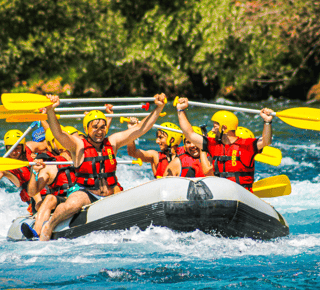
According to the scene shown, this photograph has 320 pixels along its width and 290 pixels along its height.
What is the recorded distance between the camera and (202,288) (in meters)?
3.72

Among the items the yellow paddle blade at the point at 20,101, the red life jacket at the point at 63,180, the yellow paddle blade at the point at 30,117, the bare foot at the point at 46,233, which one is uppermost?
the yellow paddle blade at the point at 20,101

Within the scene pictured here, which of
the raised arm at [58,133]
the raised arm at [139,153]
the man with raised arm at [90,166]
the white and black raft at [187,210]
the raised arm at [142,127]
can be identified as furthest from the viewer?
the raised arm at [139,153]

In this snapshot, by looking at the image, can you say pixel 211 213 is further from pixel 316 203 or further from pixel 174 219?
pixel 316 203

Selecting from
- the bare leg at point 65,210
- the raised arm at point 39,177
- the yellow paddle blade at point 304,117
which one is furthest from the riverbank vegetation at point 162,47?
the bare leg at point 65,210

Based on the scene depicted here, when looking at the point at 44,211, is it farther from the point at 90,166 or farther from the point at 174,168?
the point at 174,168

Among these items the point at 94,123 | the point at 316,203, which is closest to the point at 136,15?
the point at 316,203

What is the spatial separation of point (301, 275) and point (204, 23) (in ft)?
44.6

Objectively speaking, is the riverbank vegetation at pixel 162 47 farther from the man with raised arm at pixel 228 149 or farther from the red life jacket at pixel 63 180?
the red life jacket at pixel 63 180

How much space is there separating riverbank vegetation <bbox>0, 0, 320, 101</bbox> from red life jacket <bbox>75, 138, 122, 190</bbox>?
37.0ft

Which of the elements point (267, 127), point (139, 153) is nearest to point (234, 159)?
point (267, 127)

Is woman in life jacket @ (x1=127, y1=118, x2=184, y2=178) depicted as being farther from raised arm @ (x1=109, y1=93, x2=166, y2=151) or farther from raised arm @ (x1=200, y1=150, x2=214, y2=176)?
raised arm @ (x1=109, y1=93, x2=166, y2=151)

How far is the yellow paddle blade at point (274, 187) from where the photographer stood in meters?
5.91

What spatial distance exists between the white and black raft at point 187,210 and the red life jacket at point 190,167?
102 cm

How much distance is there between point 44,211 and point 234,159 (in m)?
1.94
